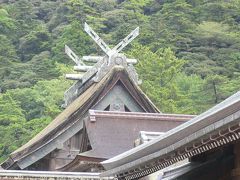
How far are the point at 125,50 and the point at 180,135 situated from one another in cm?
3479

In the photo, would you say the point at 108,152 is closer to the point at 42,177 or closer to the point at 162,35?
the point at 42,177

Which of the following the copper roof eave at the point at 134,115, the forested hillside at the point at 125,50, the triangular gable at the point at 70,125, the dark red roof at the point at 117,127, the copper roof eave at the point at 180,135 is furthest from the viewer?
the forested hillside at the point at 125,50

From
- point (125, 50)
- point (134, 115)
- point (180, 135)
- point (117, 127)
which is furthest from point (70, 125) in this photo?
point (125, 50)

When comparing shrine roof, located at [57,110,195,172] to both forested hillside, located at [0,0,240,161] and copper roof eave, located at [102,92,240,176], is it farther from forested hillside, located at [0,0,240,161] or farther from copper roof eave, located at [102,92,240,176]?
forested hillside, located at [0,0,240,161]

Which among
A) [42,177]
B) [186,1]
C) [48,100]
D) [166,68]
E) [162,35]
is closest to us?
[42,177]

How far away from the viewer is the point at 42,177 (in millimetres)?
12797

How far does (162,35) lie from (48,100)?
10.5 m

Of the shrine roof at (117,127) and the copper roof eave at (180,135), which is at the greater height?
the shrine roof at (117,127)

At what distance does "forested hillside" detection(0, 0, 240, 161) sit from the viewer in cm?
3306

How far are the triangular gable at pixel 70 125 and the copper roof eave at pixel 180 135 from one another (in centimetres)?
652

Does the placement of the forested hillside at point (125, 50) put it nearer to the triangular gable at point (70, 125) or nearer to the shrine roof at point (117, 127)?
the triangular gable at point (70, 125)

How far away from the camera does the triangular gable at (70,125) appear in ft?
50.6

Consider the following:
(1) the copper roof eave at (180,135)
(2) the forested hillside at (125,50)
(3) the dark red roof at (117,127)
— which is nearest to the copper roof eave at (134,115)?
(3) the dark red roof at (117,127)

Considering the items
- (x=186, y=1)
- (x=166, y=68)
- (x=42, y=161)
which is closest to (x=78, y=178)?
(x=42, y=161)
